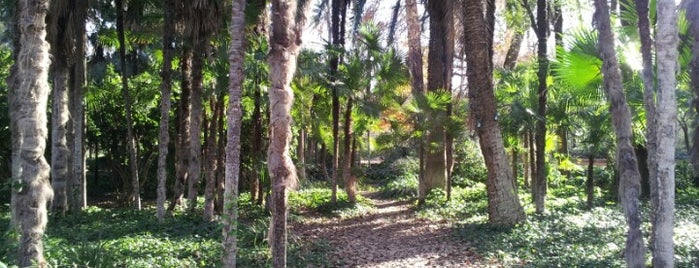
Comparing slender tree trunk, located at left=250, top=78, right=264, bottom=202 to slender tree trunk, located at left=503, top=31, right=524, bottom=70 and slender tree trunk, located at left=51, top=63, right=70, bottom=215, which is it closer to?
slender tree trunk, located at left=51, top=63, right=70, bottom=215

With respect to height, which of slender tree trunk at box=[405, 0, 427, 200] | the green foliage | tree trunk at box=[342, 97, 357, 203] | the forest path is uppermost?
slender tree trunk at box=[405, 0, 427, 200]

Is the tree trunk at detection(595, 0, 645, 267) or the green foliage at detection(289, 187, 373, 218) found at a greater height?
the tree trunk at detection(595, 0, 645, 267)

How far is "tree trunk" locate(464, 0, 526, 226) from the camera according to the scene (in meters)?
10.9

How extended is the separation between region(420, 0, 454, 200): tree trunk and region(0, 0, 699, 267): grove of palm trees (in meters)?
0.07

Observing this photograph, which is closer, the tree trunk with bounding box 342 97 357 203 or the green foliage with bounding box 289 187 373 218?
the green foliage with bounding box 289 187 373 218

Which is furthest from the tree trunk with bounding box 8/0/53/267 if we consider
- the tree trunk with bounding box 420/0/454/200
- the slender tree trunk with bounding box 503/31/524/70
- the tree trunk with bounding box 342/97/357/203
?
the slender tree trunk with bounding box 503/31/524/70

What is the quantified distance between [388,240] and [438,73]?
767cm

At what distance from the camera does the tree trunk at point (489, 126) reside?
35.7 ft

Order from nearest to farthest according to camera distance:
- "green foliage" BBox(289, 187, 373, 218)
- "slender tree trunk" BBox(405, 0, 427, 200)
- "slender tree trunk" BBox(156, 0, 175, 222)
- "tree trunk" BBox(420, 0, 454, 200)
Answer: "slender tree trunk" BBox(156, 0, 175, 222) < "green foliage" BBox(289, 187, 373, 218) < "tree trunk" BBox(420, 0, 454, 200) < "slender tree trunk" BBox(405, 0, 427, 200)

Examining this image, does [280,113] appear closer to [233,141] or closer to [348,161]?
[233,141]

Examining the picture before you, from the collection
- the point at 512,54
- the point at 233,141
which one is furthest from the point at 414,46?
the point at 233,141

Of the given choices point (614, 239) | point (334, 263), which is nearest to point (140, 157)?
point (334, 263)

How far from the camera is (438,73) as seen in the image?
16750 millimetres

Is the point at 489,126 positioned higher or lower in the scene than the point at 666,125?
higher
